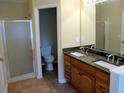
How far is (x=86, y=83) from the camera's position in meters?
2.58

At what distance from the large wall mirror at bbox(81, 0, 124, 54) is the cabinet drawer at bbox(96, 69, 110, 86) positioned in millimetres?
722

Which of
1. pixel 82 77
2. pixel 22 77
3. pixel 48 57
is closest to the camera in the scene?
pixel 82 77

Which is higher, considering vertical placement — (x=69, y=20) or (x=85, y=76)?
(x=69, y=20)

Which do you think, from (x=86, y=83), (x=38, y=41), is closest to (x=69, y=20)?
(x=38, y=41)

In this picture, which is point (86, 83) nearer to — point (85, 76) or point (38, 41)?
point (85, 76)

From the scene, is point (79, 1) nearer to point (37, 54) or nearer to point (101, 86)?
point (37, 54)

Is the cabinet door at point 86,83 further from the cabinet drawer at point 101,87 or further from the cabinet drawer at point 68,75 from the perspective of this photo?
the cabinet drawer at point 68,75

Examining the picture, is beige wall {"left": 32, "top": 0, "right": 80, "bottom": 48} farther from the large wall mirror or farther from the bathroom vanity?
the bathroom vanity

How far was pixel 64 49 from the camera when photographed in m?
3.37

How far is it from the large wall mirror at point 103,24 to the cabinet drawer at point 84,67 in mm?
681

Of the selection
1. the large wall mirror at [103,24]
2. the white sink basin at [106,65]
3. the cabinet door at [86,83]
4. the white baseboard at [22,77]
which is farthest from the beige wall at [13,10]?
the white sink basin at [106,65]

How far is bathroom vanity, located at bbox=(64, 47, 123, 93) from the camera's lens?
211cm

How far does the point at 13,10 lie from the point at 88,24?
241 centimetres

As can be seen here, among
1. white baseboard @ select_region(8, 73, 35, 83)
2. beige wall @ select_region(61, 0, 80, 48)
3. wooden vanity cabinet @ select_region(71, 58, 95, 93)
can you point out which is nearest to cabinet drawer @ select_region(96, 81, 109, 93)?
wooden vanity cabinet @ select_region(71, 58, 95, 93)
